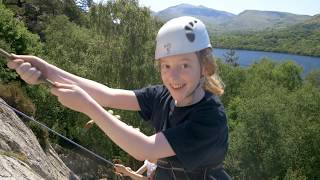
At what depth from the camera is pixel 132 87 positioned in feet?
94.4

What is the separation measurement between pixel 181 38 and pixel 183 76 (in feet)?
0.68

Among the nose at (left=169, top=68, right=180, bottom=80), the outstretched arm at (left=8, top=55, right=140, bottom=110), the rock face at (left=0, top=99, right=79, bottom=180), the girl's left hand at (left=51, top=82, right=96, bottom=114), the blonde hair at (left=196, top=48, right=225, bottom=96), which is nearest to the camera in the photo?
the girl's left hand at (left=51, top=82, right=96, bottom=114)

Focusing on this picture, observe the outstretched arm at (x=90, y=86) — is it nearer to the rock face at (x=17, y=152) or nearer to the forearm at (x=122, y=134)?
the forearm at (x=122, y=134)

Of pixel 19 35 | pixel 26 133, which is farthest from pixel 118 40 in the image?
pixel 26 133

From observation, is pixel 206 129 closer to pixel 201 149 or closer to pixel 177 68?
pixel 201 149

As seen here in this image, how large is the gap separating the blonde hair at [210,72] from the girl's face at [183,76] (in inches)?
2.4

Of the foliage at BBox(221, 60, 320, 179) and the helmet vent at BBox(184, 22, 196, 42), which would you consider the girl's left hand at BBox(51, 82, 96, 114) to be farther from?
the foliage at BBox(221, 60, 320, 179)

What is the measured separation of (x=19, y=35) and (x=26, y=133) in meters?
20.5

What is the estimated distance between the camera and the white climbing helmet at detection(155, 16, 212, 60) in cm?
253

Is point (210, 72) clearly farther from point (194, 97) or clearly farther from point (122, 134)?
point (122, 134)

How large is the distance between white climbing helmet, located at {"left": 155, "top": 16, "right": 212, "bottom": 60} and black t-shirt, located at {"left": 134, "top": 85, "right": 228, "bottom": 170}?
11.6 inches

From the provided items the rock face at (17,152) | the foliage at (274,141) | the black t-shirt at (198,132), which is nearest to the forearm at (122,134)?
the black t-shirt at (198,132)

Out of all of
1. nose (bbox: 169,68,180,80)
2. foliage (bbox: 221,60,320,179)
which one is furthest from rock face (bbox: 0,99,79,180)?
foliage (bbox: 221,60,320,179)

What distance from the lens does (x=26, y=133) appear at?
11023mm
